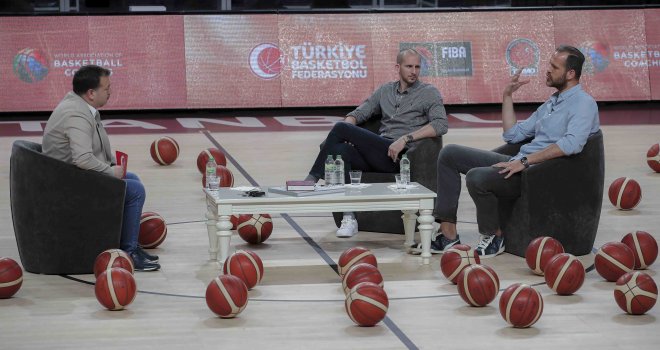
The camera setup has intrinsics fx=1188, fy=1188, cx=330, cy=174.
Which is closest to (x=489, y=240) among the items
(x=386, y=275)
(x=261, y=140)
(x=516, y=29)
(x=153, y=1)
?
(x=386, y=275)

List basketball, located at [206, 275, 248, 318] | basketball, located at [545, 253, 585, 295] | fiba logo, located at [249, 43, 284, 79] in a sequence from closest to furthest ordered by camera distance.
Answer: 1. basketball, located at [206, 275, 248, 318]
2. basketball, located at [545, 253, 585, 295]
3. fiba logo, located at [249, 43, 284, 79]

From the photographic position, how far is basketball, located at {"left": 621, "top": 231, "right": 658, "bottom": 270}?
304 inches

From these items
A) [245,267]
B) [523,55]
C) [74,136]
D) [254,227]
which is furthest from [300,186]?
[523,55]

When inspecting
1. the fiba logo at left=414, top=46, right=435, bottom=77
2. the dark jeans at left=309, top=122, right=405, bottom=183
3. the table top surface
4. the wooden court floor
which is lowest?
the wooden court floor

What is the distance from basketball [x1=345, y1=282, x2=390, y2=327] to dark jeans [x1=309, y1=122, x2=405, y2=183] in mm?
2779

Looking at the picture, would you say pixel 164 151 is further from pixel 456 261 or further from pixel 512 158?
pixel 456 261

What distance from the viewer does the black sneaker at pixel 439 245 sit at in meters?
8.37

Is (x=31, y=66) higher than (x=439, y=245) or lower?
higher

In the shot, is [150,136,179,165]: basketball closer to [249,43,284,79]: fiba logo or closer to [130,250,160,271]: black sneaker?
[249,43,284,79]: fiba logo

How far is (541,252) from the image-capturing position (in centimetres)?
754

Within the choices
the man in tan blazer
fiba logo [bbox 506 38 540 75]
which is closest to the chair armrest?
the man in tan blazer

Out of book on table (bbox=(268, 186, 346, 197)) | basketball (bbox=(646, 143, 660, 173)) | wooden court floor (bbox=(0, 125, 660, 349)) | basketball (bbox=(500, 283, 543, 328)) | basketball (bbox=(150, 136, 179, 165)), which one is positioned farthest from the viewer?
basketball (bbox=(150, 136, 179, 165))

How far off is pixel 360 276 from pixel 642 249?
2038 mm

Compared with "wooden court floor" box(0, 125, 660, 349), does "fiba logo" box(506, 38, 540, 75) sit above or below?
above
